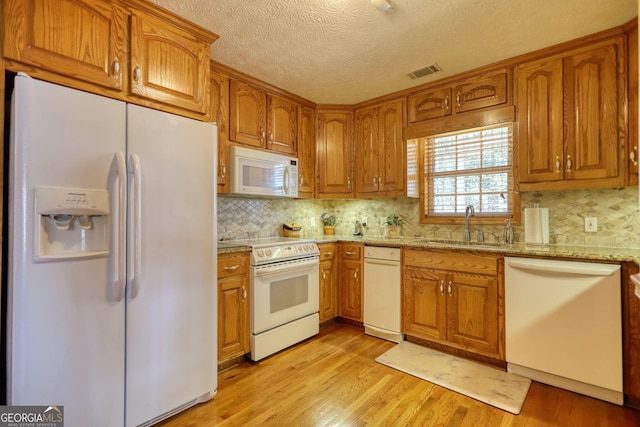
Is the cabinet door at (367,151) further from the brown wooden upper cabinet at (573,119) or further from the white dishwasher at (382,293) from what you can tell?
the brown wooden upper cabinet at (573,119)

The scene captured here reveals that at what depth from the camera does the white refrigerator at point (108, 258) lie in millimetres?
1281

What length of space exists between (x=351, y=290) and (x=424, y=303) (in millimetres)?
766

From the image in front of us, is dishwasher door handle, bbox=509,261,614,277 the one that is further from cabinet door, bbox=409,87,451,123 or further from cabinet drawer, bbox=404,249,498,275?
cabinet door, bbox=409,87,451,123

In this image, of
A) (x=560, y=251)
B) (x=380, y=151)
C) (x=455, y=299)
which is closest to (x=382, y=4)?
(x=380, y=151)

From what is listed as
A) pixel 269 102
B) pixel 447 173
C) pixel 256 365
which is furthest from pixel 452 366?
pixel 269 102

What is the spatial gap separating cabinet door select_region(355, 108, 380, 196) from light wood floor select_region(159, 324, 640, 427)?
1801 mm

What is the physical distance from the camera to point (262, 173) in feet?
9.14

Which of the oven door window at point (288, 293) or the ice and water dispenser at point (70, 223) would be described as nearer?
the ice and water dispenser at point (70, 223)

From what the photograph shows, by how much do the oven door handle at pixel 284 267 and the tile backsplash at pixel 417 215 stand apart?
0.67 meters

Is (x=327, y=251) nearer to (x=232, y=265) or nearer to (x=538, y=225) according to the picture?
(x=232, y=265)

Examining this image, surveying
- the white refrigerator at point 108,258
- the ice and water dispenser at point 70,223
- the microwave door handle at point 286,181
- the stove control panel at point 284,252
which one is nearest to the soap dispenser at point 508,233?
the stove control panel at point 284,252

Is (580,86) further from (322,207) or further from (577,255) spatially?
(322,207)

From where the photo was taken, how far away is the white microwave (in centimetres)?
259

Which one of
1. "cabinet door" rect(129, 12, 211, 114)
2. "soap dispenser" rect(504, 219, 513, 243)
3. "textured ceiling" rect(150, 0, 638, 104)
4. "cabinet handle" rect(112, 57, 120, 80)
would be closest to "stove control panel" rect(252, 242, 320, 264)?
"cabinet door" rect(129, 12, 211, 114)
